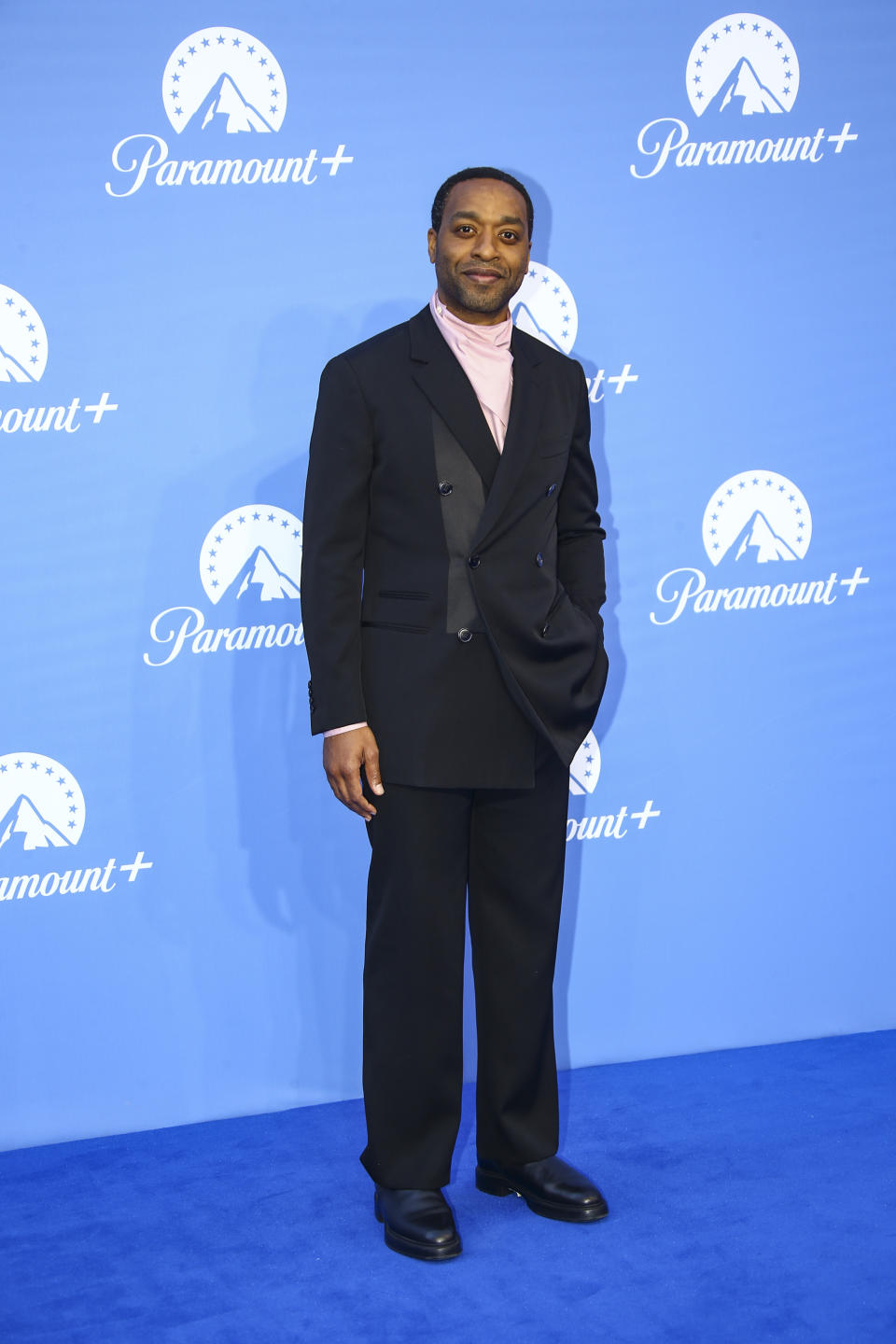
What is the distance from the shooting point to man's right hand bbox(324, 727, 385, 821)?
2201 mm

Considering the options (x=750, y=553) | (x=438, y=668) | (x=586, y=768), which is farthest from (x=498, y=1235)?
(x=750, y=553)

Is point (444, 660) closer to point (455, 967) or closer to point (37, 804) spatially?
point (455, 967)

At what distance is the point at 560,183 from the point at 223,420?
88 cm

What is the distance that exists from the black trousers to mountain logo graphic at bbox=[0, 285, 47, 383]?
113 cm

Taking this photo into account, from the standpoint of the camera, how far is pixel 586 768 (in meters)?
3.06

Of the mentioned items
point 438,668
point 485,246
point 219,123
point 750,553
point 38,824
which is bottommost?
point 38,824

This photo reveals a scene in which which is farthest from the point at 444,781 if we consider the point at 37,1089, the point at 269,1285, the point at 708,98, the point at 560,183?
Result: the point at 708,98

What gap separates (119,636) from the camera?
9.03 feet

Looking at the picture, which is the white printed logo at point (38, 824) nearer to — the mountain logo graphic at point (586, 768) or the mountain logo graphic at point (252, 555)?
the mountain logo graphic at point (252, 555)

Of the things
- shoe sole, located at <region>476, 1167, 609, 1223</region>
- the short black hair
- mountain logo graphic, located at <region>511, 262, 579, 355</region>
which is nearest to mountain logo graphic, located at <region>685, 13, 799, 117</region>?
mountain logo graphic, located at <region>511, 262, 579, 355</region>

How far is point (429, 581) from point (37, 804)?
102 cm

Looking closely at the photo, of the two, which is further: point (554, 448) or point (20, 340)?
point (20, 340)

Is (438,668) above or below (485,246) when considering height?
below

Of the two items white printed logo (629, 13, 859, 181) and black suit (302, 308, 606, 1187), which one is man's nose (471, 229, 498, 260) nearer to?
black suit (302, 308, 606, 1187)
